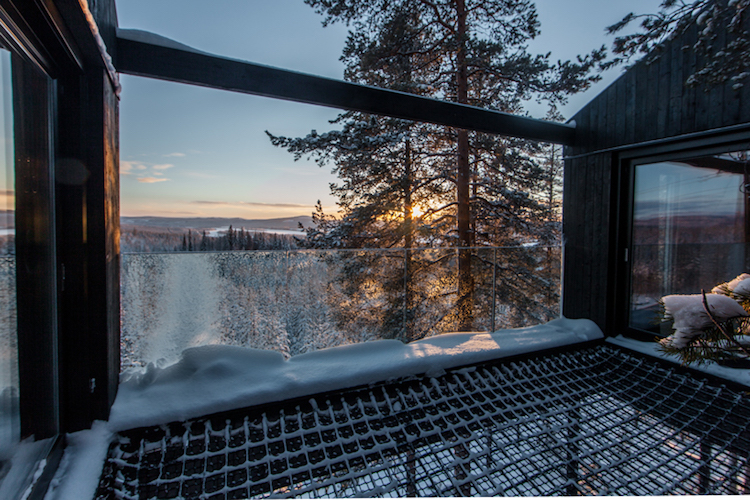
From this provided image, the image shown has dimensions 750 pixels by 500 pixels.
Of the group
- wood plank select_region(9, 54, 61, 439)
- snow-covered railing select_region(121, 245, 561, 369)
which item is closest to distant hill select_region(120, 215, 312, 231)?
snow-covered railing select_region(121, 245, 561, 369)

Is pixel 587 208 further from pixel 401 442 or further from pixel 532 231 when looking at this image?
pixel 401 442

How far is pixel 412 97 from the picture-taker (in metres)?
2.76

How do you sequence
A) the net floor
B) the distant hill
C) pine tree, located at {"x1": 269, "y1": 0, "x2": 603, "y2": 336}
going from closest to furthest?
the net floor < the distant hill < pine tree, located at {"x1": 269, "y1": 0, "x2": 603, "y2": 336}

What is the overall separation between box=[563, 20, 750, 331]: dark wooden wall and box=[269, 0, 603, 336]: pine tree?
75.9 inches

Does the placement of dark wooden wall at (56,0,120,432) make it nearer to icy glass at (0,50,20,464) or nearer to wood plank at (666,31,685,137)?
icy glass at (0,50,20,464)

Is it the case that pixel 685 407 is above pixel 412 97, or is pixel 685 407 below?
below

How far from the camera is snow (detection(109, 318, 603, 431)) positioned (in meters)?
1.91

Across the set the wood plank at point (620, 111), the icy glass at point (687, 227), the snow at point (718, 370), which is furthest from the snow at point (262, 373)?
the wood plank at point (620, 111)

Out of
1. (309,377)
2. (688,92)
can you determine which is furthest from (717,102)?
(309,377)

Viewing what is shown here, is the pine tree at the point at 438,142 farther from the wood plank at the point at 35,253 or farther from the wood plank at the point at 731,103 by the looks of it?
the wood plank at the point at 35,253

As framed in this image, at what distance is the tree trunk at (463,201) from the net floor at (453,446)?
342 cm

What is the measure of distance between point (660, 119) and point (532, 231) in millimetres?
3443

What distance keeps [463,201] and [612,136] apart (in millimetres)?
2962

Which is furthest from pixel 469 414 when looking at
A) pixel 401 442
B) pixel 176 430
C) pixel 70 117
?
pixel 70 117
